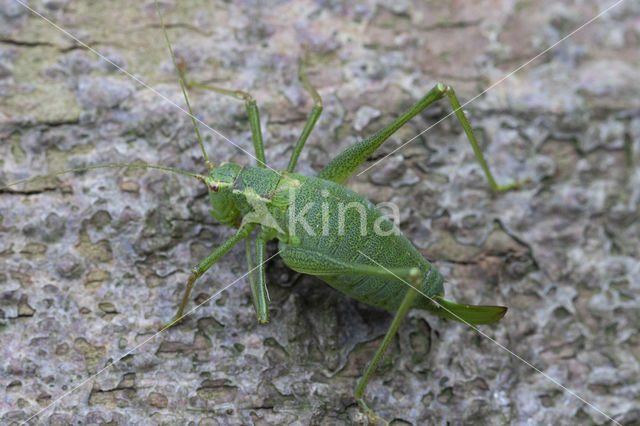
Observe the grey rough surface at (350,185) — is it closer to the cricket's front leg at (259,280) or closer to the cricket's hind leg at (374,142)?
the cricket's front leg at (259,280)

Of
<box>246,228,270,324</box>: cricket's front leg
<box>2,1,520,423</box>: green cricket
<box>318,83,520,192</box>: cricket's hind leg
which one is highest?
<box>318,83,520,192</box>: cricket's hind leg

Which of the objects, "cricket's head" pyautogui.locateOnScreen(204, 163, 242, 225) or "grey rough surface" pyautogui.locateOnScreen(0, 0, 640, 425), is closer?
"grey rough surface" pyautogui.locateOnScreen(0, 0, 640, 425)

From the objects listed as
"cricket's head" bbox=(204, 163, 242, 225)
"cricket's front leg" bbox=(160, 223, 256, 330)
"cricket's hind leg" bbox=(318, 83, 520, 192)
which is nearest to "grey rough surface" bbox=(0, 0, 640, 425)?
"cricket's front leg" bbox=(160, 223, 256, 330)

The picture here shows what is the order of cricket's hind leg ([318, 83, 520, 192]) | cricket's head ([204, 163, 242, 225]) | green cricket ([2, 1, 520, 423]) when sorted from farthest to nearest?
cricket's hind leg ([318, 83, 520, 192]) < cricket's head ([204, 163, 242, 225]) < green cricket ([2, 1, 520, 423])

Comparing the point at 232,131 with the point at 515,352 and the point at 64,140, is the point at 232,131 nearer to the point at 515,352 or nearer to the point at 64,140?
the point at 64,140

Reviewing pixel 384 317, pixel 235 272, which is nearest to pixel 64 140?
pixel 235 272

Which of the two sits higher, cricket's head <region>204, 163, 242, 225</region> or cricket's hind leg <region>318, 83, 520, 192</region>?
cricket's hind leg <region>318, 83, 520, 192</region>

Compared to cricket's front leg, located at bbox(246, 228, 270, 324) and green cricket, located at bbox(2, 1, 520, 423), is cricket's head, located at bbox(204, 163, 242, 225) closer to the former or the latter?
green cricket, located at bbox(2, 1, 520, 423)
